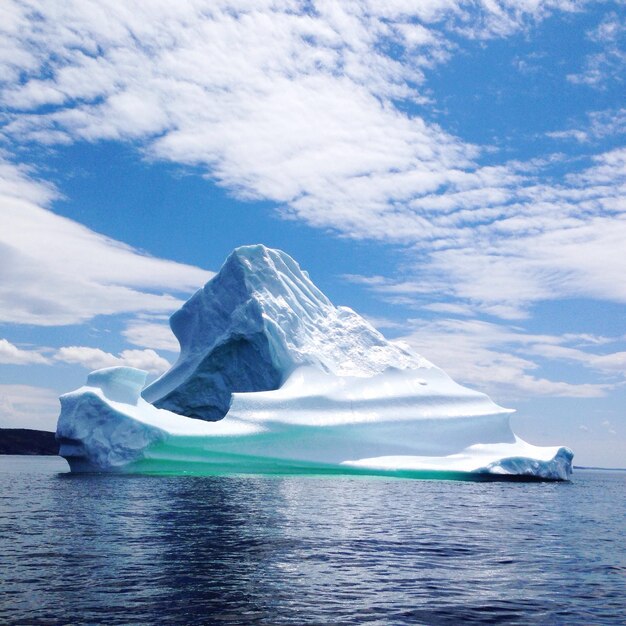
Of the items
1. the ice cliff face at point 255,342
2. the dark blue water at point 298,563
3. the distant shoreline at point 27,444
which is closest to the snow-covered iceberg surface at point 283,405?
the ice cliff face at point 255,342

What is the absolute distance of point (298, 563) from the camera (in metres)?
10.3

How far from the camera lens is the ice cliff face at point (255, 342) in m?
37.3

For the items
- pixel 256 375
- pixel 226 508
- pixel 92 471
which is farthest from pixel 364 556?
pixel 256 375

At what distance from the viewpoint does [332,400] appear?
32.9 metres

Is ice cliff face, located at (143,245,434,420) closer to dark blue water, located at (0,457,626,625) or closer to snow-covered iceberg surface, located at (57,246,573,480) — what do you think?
snow-covered iceberg surface, located at (57,246,573,480)

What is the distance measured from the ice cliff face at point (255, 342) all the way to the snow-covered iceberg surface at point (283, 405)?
77mm

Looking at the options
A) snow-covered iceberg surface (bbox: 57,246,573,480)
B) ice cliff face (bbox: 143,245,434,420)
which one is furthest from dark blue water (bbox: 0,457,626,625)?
ice cliff face (bbox: 143,245,434,420)

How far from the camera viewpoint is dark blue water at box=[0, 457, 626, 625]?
7.60 metres

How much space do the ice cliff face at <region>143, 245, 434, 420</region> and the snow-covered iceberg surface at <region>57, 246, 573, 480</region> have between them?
0.08 m

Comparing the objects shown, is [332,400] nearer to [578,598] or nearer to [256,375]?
[256,375]

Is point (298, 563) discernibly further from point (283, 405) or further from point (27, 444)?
point (27, 444)

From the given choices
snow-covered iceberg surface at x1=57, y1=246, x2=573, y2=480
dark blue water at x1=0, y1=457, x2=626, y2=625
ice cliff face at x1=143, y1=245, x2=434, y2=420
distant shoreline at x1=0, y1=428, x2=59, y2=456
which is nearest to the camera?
dark blue water at x1=0, y1=457, x2=626, y2=625

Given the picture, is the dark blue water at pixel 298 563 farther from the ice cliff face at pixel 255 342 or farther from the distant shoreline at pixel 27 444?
the distant shoreline at pixel 27 444

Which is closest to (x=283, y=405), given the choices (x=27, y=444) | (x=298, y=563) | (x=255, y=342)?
(x=255, y=342)
